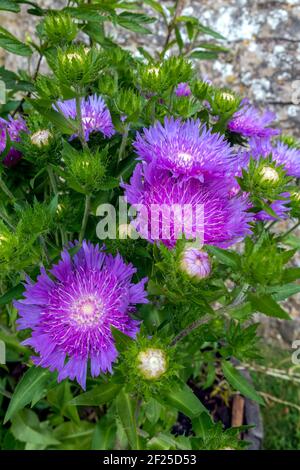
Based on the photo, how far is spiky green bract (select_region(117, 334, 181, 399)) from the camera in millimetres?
605

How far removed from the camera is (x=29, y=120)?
0.79m

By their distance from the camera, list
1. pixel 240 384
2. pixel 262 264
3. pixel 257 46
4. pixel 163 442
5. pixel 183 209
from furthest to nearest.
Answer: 1. pixel 257 46
2. pixel 163 442
3. pixel 240 384
4. pixel 183 209
5. pixel 262 264

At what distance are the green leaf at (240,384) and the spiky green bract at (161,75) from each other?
0.47 metres

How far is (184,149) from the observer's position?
0.73 meters

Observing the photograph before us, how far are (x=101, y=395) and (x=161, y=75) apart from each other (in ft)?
1.61

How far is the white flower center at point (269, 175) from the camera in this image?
67 cm

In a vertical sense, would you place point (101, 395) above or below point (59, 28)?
below

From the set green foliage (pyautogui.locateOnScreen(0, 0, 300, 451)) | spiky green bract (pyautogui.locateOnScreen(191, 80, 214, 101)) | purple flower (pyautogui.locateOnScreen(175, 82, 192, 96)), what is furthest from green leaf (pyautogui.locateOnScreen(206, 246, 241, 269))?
purple flower (pyautogui.locateOnScreen(175, 82, 192, 96))

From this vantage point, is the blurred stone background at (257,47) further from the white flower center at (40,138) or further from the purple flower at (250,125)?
the white flower center at (40,138)

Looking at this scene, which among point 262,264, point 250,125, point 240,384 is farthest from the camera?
point 250,125

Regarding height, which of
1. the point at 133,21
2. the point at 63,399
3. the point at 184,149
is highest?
the point at 133,21

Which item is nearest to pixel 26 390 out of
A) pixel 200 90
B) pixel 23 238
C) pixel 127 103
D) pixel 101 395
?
pixel 101 395

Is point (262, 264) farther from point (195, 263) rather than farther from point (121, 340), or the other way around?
point (121, 340)

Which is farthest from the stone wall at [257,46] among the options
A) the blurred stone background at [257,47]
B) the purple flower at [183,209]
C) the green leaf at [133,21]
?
the purple flower at [183,209]
